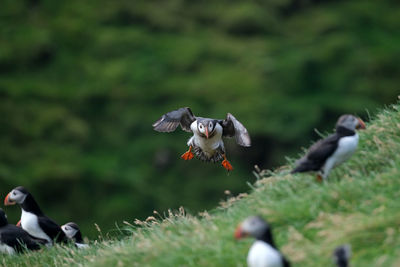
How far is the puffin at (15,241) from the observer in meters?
7.71

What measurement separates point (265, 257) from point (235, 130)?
476 centimetres

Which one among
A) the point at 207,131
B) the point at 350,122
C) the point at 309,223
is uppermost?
the point at 207,131

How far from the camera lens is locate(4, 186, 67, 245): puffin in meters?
7.99

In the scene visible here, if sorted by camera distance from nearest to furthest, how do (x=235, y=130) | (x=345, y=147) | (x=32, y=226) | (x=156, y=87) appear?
1. (x=345, y=147)
2. (x=32, y=226)
3. (x=235, y=130)
4. (x=156, y=87)

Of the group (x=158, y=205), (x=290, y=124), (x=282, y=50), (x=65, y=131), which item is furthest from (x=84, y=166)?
(x=282, y=50)

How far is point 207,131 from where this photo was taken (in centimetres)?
883

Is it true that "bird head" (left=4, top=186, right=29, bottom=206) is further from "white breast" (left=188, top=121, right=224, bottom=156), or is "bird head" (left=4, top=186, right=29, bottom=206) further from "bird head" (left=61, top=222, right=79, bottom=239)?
"white breast" (left=188, top=121, right=224, bottom=156)

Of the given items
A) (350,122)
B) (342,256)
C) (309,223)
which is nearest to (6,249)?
(309,223)

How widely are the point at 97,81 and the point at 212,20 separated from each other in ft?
18.1

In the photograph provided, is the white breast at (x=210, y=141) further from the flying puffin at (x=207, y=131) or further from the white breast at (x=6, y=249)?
the white breast at (x=6, y=249)

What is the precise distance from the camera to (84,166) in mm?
19453

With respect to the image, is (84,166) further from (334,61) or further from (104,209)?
(334,61)

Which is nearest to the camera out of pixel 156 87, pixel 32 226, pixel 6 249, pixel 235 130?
pixel 6 249

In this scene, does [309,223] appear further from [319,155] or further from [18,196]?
[18,196]
